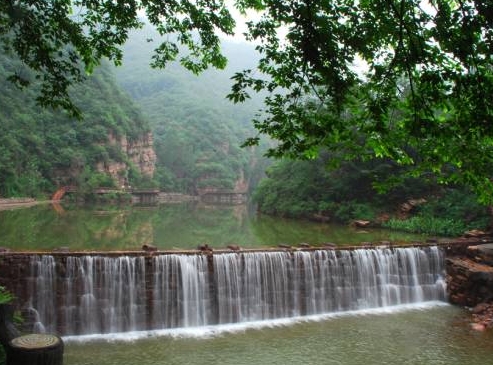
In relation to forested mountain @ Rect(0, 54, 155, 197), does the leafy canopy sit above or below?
below

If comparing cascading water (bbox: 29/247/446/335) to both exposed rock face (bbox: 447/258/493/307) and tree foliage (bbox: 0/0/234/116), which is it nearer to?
exposed rock face (bbox: 447/258/493/307)

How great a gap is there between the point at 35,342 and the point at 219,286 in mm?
7527

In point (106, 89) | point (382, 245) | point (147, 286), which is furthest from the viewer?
Result: point (106, 89)

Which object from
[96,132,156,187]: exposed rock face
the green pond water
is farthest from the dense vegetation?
[96,132,156,187]: exposed rock face

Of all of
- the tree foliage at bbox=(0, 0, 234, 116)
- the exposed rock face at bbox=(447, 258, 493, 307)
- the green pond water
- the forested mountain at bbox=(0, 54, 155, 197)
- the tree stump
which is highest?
the forested mountain at bbox=(0, 54, 155, 197)

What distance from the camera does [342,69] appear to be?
529cm

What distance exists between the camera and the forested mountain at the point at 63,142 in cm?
4838

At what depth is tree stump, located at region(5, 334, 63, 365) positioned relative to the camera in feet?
17.0

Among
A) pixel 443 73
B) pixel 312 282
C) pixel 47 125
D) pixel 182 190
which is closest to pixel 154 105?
pixel 182 190

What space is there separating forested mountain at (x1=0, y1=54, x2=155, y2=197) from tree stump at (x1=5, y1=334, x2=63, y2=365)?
142 ft

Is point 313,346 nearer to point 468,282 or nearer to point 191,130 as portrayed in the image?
point 468,282

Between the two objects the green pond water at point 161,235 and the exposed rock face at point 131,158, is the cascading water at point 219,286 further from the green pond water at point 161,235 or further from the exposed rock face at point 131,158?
the exposed rock face at point 131,158

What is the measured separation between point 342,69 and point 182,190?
8790cm

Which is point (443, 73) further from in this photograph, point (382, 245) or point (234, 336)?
point (382, 245)
